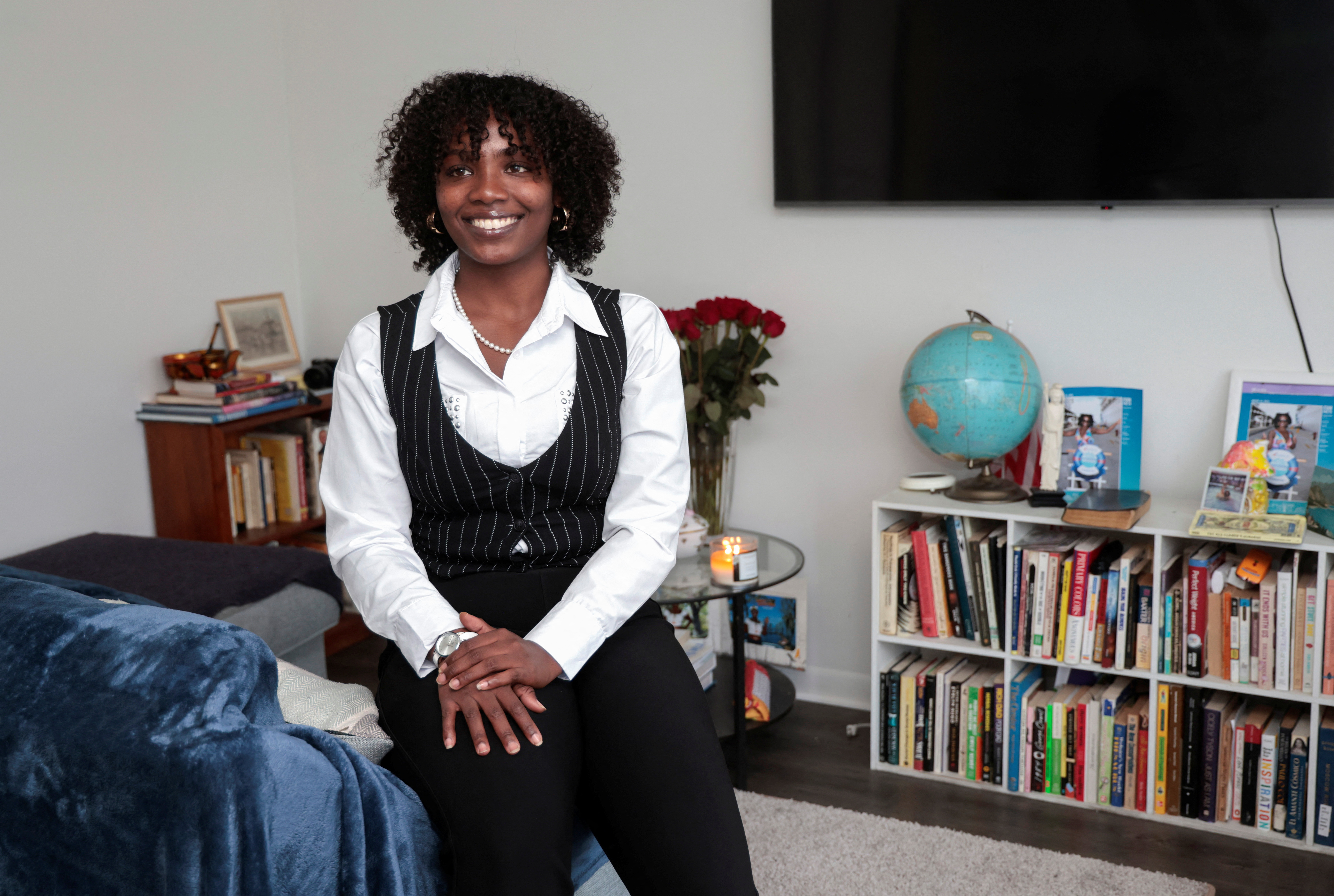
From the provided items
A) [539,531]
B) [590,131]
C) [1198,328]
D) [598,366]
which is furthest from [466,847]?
[1198,328]

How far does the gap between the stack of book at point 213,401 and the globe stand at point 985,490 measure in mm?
1737

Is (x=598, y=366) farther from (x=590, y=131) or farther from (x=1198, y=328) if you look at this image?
(x=1198, y=328)

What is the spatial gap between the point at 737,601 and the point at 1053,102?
1187 mm

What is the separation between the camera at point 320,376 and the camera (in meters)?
3.26

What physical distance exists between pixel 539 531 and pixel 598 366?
0.76ft

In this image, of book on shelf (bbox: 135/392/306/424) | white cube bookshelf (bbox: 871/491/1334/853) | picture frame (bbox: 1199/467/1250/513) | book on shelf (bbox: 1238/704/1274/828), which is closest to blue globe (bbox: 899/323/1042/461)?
white cube bookshelf (bbox: 871/491/1334/853)

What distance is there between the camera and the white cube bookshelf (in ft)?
6.83

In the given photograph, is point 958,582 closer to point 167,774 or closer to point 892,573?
point 892,573

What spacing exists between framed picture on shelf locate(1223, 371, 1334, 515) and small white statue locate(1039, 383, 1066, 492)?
314 millimetres

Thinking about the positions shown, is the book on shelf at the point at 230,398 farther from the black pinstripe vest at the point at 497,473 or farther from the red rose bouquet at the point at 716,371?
the black pinstripe vest at the point at 497,473

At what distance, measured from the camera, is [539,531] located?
1.51 meters

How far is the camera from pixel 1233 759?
216 centimetres

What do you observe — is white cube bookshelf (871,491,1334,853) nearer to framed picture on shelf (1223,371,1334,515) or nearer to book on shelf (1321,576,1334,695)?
book on shelf (1321,576,1334,695)

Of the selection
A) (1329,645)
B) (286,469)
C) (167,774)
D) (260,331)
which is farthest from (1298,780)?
(260,331)
